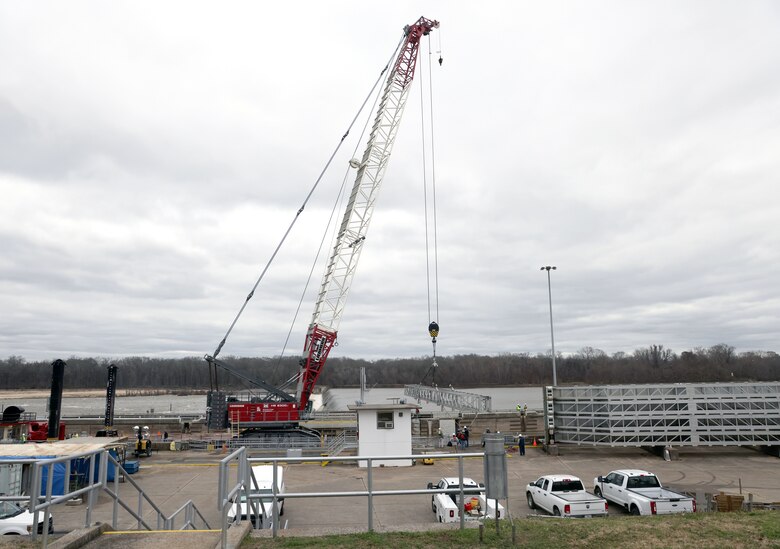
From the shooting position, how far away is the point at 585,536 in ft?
28.2

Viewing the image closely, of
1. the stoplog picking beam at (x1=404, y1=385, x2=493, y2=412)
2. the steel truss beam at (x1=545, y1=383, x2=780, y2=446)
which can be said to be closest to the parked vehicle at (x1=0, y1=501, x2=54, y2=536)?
the stoplog picking beam at (x1=404, y1=385, x2=493, y2=412)

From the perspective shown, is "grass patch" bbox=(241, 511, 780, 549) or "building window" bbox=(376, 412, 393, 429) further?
"building window" bbox=(376, 412, 393, 429)

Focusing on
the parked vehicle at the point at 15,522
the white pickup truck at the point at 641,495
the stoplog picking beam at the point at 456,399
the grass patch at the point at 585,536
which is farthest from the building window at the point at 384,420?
the grass patch at the point at 585,536

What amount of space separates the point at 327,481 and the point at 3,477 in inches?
461

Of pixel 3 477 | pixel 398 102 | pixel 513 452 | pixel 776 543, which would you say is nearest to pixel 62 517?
pixel 3 477

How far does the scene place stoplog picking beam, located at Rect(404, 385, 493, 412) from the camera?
97.2 ft

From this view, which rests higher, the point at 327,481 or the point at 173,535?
the point at 173,535

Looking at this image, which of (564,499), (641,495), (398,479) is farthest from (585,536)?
(398,479)

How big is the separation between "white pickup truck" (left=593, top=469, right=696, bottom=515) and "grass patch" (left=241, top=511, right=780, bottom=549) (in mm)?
5591

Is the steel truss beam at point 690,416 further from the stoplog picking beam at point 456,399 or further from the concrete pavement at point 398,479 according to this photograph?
the stoplog picking beam at point 456,399

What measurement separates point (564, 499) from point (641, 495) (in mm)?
2314

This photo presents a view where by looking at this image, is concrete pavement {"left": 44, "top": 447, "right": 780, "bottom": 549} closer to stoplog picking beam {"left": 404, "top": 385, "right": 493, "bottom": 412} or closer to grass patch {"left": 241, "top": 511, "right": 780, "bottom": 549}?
stoplog picking beam {"left": 404, "top": 385, "right": 493, "bottom": 412}

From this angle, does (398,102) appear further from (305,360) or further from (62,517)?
Answer: (62,517)

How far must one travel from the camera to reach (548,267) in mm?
40375
